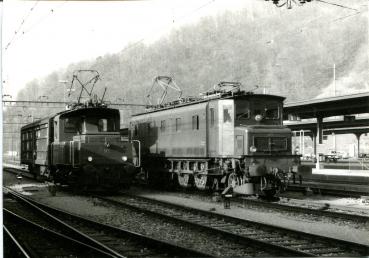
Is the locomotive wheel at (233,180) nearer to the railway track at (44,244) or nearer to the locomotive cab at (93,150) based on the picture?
the locomotive cab at (93,150)

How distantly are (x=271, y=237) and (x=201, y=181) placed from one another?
948 centimetres

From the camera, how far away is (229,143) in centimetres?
1750

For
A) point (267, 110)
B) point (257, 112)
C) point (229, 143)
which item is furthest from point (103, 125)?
point (267, 110)

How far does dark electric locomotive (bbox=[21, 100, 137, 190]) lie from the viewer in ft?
62.0

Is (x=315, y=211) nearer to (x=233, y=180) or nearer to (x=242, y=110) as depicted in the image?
(x=233, y=180)

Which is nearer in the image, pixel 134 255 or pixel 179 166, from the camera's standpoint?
pixel 134 255

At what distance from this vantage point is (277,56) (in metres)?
121

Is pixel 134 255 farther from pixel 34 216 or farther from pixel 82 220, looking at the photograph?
pixel 34 216

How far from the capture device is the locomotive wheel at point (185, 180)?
21.1 meters

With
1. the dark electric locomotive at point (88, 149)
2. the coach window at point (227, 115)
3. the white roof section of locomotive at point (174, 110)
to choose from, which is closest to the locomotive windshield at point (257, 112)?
the coach window at point (227, 115)

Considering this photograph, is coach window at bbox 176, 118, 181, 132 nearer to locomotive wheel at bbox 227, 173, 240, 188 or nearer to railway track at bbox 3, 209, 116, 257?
locomotive wheel at bbox 227, 173, 240, 188

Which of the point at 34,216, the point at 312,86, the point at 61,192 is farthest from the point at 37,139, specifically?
the point at 312,86

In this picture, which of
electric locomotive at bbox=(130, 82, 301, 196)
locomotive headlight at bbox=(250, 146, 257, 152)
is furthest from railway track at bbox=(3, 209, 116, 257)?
locomotive headlight at bbox=(250, 146, 257, 152)

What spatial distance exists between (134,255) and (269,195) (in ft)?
30.5
